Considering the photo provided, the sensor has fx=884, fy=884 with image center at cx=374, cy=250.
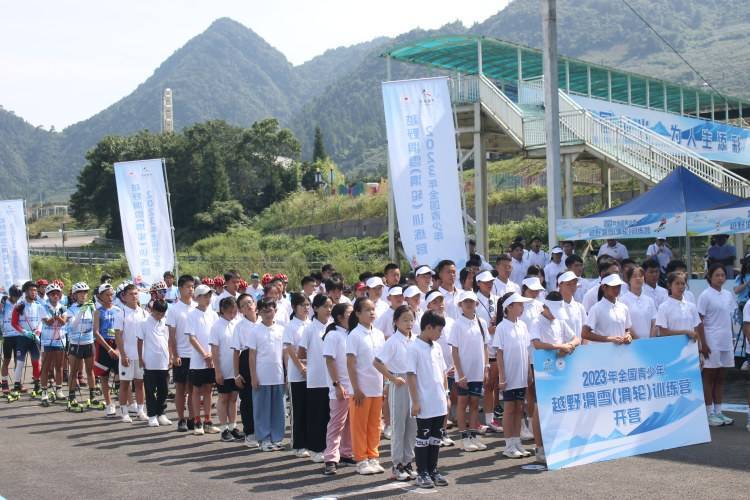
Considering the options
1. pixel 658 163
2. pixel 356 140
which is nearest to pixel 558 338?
pixel 658 163

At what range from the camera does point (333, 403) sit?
8.94 meters

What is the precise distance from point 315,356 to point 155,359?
3.59m

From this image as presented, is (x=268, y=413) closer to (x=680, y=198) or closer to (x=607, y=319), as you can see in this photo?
(x=607, y=319)

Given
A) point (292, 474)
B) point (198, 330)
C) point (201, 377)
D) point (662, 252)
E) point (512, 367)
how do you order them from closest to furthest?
point (292, 474) < point (512, 367) < point (201, 377) < point (198, 330) < point (662, 252)

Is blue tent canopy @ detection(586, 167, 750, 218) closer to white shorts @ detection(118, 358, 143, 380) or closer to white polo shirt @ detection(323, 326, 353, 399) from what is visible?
white polo shirt @ detection(323, 326, 353, 399)

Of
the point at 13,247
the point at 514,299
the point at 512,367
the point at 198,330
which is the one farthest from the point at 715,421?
the point at 13,247

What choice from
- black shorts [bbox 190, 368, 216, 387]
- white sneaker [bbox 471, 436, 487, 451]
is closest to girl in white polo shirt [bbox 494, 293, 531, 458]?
white sneaker [bbox 471, 436, 487, 451]

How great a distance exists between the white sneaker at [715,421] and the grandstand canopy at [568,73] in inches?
617

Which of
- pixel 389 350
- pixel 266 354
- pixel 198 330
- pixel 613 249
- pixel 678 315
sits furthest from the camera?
pixel 613 249

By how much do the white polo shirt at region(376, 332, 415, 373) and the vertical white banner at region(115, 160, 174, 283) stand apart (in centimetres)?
1051

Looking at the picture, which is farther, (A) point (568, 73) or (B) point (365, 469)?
(A) point (568, 73)

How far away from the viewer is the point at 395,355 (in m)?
8.05

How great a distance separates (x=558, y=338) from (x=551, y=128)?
7.49 metres

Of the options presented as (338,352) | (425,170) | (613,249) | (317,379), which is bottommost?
(317,379)
